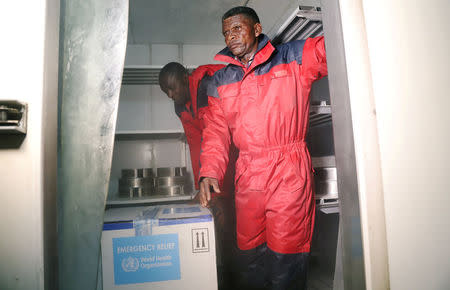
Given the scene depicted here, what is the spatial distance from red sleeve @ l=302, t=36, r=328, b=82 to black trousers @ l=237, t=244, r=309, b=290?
827 mm

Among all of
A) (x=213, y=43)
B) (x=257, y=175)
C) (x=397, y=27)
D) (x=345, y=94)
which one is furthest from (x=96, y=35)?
(x=213, y=43)

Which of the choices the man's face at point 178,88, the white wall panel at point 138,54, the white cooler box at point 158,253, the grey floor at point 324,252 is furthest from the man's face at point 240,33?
the white wall panel at point 138,54

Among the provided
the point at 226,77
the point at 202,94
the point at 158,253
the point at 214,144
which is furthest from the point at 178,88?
the point at 158,253

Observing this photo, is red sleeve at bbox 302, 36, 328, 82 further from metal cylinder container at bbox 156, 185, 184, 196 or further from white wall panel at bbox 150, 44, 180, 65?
white wall panel at bbox 150, 44, 180, 65

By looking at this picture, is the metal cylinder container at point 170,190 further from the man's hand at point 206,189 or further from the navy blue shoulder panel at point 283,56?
the navy blue shoulder panel at point 283,56

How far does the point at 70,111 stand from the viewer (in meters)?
0.53

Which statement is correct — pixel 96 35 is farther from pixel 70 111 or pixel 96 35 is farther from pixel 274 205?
pixel 274 205

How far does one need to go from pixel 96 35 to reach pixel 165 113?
7.28 ft

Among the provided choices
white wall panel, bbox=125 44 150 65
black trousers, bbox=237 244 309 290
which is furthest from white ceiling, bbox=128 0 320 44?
black trousers, bbox=237 244 309 290

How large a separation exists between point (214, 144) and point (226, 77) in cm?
37

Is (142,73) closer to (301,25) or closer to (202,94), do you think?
(202,94)

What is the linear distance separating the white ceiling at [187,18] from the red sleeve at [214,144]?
0.93 meters

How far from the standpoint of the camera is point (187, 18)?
7.81ft

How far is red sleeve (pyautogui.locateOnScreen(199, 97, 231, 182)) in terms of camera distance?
45.5 inches
